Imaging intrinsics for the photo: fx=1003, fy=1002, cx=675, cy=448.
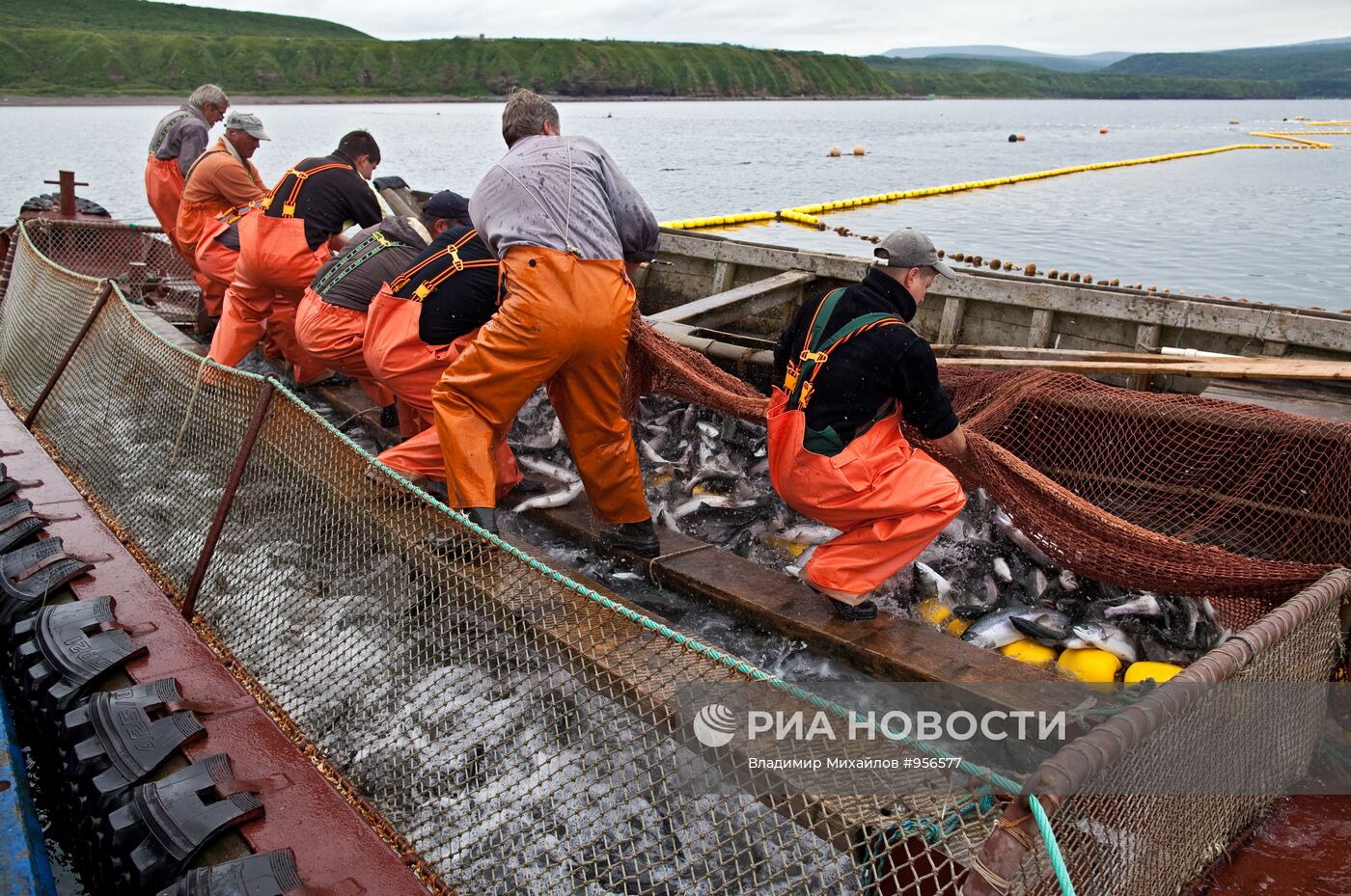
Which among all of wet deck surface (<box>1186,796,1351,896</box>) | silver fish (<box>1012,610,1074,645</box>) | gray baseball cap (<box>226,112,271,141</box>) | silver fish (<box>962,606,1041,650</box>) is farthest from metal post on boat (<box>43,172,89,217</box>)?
wet deck surface (<box>1186,796,1351,896</box>)

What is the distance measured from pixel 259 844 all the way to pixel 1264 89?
223458 mm

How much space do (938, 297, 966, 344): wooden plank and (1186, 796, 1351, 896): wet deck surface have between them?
445 cm

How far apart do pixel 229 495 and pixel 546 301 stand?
1.63 m

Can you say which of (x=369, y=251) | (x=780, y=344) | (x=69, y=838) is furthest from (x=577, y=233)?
(x=69, y=838)

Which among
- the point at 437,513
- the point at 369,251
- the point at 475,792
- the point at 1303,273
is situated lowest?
the point at 1303,273

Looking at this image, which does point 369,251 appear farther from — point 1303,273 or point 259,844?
point 1303,273

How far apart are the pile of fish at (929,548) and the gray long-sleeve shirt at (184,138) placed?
4730 millimetres

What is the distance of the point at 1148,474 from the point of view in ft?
18.3

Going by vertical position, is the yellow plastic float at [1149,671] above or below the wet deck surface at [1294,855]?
above

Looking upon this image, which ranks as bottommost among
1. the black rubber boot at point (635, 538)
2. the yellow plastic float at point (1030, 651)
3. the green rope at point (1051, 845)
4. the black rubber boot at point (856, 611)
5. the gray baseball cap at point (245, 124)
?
the yellow plastic float at point (1030, 651)

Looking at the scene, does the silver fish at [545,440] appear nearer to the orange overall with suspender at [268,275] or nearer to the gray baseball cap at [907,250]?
the orange overall with suspender at [268,275]

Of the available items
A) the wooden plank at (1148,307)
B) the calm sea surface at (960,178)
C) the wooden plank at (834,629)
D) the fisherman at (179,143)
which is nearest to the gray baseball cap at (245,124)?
the fisherman at (179,143)

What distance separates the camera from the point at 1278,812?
388cm

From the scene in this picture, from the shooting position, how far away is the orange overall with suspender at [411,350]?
210 inches
